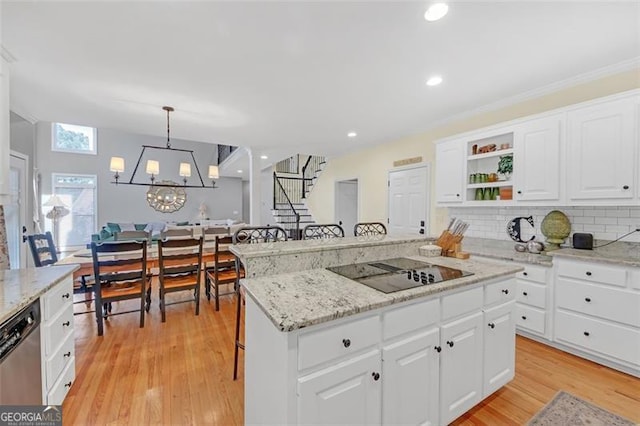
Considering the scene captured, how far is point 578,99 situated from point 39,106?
6.10m

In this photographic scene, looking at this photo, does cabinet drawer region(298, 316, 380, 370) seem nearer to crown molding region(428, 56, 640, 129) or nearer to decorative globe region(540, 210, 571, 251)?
decorative globe region(540, 210, 571, 251)

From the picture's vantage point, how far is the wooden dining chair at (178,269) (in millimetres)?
3111

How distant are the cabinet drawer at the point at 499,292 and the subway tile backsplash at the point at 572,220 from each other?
1.54 metres

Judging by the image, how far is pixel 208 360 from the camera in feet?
7.77

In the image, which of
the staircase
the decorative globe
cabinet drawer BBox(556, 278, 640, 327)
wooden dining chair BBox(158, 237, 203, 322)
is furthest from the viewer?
the staircase

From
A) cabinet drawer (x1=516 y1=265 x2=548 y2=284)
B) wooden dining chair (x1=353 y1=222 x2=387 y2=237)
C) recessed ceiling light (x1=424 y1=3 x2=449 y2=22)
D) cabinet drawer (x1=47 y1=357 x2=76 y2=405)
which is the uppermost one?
recessed ceiling light (x1=424 y1=3 x2=449 y2=22)

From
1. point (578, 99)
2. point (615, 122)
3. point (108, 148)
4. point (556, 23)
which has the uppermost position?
point (108, 148)

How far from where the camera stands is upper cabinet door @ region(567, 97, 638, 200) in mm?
2191

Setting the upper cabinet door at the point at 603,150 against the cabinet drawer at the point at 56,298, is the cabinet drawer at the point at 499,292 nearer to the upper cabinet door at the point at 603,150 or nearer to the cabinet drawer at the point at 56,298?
the upper cabinet door at the point at 603,150

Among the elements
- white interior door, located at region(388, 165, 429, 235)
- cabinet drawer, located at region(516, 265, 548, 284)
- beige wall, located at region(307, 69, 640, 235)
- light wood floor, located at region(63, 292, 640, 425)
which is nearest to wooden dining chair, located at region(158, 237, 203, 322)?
light wood floor, located at region(63, 292, 640, 425)

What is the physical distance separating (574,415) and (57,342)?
133 inches

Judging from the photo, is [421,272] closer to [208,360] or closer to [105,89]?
[208,360]

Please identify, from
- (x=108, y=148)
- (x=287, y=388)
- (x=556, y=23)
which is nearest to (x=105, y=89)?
(x=287, y=388)

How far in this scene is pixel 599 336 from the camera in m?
2.19
